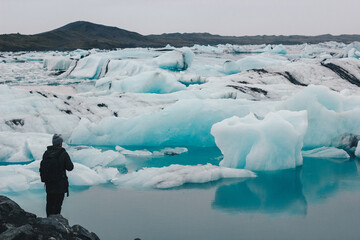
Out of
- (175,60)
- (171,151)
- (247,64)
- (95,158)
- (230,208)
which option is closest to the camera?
(230,208)

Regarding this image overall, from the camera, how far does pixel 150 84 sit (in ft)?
38.1

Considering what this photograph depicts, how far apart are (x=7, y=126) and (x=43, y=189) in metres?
2.79

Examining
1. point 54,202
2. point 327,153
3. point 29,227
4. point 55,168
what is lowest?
point 327,153

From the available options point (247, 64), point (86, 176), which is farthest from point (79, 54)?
point (86, 176)

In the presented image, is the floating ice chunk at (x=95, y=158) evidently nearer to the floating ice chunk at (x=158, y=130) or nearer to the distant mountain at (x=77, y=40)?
the floating ice chunk at (x=158, y=130)

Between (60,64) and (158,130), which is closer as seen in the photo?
(158,130)

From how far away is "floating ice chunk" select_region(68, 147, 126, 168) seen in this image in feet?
17.7

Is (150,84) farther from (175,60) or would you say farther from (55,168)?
(55,168)

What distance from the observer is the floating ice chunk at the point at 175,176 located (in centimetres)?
468

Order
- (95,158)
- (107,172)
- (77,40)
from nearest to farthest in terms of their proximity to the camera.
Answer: (107,172) < (95,158) < (77,40)

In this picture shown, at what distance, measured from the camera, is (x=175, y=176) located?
4.73 meters

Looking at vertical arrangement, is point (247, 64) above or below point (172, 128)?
above

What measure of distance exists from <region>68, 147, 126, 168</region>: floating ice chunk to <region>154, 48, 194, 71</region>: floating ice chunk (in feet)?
36.0

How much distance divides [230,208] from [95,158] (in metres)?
2.17
